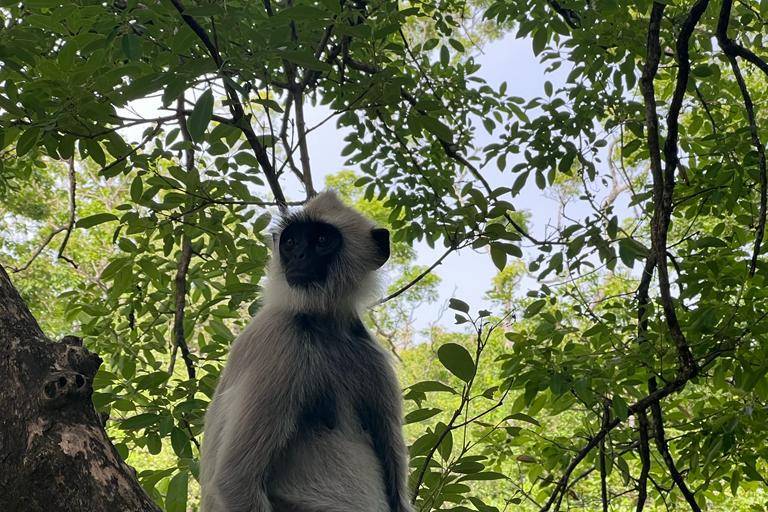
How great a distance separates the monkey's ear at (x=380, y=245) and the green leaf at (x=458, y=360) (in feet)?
4.08

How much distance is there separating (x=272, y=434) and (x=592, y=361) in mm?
1520

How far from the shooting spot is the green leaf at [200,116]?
210 cm

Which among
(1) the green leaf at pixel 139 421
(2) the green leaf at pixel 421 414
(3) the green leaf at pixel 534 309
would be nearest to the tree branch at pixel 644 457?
(3) the green leaf at pixel 534 309

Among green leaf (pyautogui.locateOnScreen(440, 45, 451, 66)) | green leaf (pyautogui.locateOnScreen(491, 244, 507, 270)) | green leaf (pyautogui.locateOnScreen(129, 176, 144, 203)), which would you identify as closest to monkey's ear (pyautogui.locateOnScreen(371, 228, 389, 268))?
green leaf (pyautogui.locateOnScreen(491, 244, 507, 270))

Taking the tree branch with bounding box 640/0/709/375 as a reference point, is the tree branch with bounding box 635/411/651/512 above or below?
below

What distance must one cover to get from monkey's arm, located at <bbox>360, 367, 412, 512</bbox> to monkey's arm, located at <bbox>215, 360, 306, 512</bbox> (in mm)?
500

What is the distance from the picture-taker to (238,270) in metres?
3.57

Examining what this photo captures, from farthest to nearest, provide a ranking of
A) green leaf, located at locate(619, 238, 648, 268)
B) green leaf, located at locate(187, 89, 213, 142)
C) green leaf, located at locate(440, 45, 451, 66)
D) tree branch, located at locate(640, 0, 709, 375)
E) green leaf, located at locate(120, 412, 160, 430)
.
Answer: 1. green leaf, located at locate(440, 45, 451, 66)
2. green leaf, located at locate(619, 238, 648, 268)
3. tree branch, located at locate(640, 0, 709, 375)
4. green leaf, located at locate(120, 412, 160, 430)
5. green leaf, located at locate(187, 89, 213, 142)

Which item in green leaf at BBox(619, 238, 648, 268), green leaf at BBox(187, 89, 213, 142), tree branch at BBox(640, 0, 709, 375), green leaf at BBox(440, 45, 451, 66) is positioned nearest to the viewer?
green leaf at BBox(187, 89, 213, 142)

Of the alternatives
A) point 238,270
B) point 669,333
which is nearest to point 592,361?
point 669,333

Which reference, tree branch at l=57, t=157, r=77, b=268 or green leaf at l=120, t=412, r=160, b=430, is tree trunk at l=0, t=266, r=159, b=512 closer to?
green leaf at l=120, t=412, r=160, b=430

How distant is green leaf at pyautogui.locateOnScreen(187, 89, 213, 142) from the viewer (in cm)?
210

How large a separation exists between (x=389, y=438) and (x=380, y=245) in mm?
917

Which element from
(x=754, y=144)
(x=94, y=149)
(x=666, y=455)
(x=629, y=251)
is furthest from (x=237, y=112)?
(x=666, y=455)
